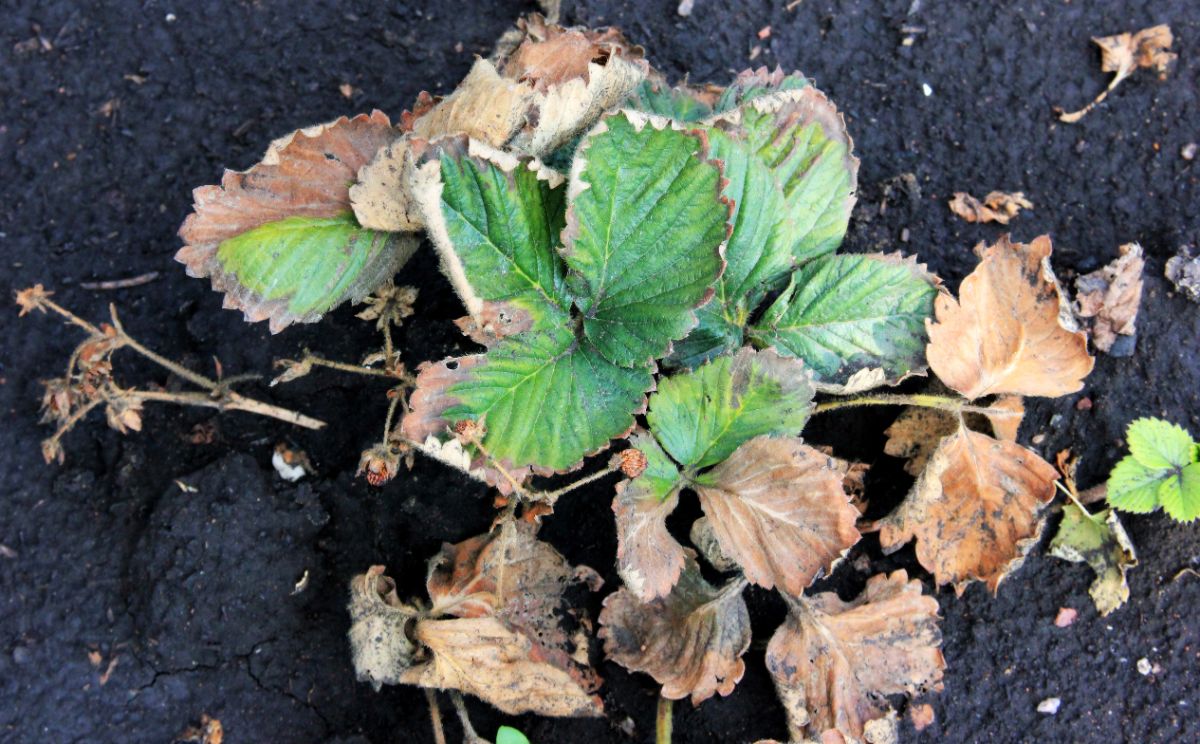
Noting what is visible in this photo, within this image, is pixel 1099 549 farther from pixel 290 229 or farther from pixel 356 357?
pixel 290 229

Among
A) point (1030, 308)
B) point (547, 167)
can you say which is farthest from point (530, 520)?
point (1030, 308)

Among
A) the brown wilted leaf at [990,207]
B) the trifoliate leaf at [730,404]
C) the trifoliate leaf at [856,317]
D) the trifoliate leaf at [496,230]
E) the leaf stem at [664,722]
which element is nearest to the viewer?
the trifoliate leaf at [496,230]

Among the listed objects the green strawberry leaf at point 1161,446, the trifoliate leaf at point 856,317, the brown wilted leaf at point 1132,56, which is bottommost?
the green strawberry leaf at point 1161,446

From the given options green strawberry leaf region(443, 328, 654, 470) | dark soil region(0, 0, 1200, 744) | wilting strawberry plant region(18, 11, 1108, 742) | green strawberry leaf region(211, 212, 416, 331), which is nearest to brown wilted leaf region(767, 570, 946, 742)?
wilting strawberry plant region(18, 11, 1108, 742)

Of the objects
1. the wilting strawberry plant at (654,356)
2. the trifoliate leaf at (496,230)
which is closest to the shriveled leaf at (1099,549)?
the wilting strawberry plant at (654,356)

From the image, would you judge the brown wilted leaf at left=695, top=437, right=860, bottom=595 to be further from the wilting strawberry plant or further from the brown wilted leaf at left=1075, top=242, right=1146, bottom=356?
the brown wilted leaf at left=1075, top=242, right=1146, bottom=356

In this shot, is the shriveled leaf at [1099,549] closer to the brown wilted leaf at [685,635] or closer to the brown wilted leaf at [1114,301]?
the brown wilted leaf at [1114,301]
